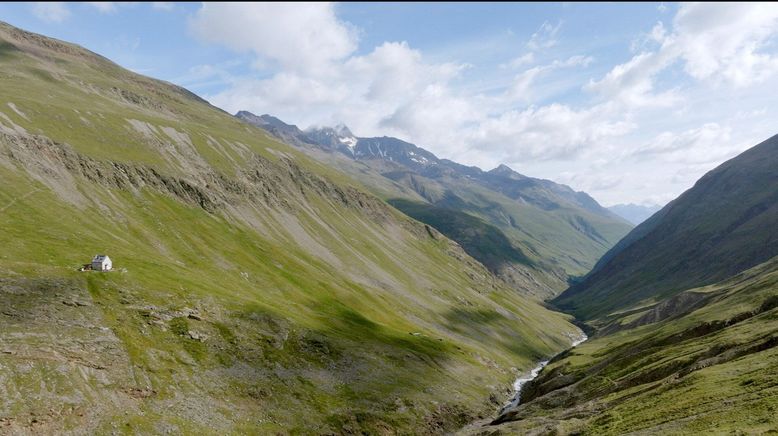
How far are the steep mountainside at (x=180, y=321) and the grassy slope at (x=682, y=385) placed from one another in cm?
2097

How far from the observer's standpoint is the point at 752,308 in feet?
305

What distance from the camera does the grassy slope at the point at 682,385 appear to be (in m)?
41.9

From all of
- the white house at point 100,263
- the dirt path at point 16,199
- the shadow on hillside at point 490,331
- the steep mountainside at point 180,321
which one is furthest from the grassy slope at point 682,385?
the dirt path at point 16,199

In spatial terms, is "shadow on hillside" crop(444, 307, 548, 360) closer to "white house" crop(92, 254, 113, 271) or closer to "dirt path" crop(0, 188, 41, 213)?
"white house" crop(92, 254, 113, 271)

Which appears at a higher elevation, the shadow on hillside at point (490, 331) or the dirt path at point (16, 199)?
the dirt path at point (16, 199)

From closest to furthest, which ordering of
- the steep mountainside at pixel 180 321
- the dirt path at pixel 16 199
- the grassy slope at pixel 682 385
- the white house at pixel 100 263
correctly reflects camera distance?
the grassy slope at pixel 682 385 < the steep mountainside at pixel 180 321 < the white house at pixel 100 263 < the dirt path at pixel 16 199

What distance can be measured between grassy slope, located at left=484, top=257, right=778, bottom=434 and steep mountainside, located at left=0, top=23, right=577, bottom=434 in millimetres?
20973

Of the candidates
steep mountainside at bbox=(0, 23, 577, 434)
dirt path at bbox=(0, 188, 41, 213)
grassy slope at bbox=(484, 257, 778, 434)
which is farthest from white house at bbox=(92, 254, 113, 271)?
grassy slope at bbox=(484, 257, 778, 434)

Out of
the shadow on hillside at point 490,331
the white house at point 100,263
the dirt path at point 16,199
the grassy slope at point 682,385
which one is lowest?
the shadow on hillside at point 490,331

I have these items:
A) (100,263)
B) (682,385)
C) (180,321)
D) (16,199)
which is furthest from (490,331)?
(16,199)

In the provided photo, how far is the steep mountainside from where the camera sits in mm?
59750

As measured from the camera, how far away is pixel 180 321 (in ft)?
256

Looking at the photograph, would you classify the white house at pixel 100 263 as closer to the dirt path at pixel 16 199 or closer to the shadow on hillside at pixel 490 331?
the dirt path at pixel 16 199

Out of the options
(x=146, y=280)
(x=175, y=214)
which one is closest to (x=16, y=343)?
(x=146, y=280)
